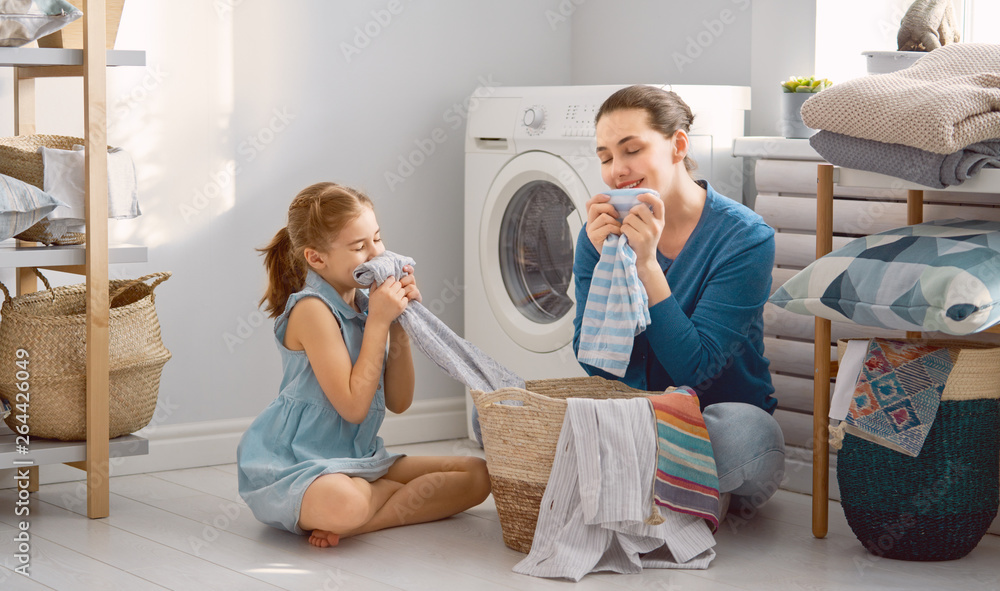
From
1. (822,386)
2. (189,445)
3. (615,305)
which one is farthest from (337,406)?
(822,386)

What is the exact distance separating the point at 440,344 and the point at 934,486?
2.82ft

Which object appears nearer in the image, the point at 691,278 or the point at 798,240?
the point at 691,278

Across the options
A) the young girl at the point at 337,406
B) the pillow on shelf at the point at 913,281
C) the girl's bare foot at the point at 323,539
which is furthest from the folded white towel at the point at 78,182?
the pillow on shelf at the point at 913,281

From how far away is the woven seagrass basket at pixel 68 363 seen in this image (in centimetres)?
203

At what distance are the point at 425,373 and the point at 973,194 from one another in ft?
4.78

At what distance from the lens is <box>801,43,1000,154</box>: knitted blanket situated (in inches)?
62.8

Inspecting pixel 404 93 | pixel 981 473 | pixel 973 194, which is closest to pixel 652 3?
pixel 404 93

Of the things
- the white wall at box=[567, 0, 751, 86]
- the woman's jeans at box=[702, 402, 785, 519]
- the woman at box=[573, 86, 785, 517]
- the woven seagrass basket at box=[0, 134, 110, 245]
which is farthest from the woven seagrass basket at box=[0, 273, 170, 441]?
the white wall at box=[567, 0, 751, 86]

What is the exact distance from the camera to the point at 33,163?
1989 mm

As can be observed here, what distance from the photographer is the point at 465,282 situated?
2820mm

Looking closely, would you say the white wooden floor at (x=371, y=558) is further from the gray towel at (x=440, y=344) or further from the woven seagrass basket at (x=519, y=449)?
the gray towel at (x=440, y=344)

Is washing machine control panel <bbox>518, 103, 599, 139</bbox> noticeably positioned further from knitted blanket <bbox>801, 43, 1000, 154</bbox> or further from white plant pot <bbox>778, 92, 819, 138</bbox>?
knitted blanket <bbox>801, 43, 1000, 154</bbox>

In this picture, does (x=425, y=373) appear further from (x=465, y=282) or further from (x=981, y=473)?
(x=981, y=473)

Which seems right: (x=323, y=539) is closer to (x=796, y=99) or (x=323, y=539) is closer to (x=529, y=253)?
(x=529, y=253)
